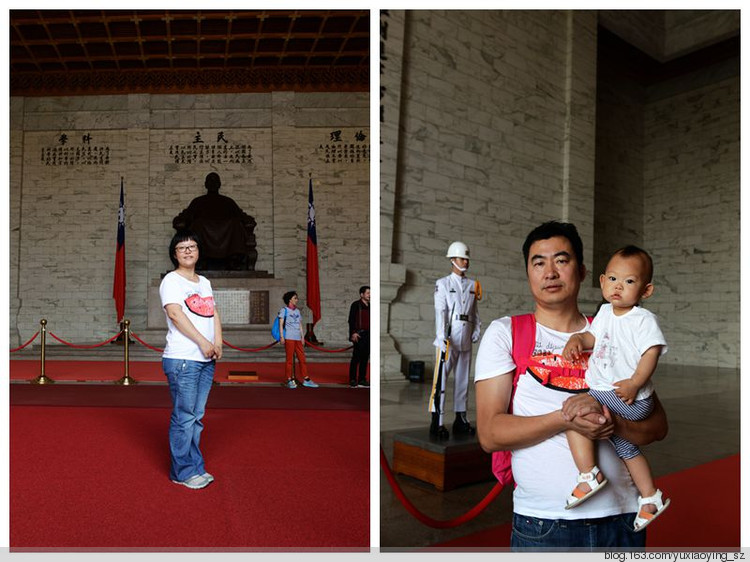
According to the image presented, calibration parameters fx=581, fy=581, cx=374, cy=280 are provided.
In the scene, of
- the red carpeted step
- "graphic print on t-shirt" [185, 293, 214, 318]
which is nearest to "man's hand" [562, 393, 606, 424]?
"graphic print on t-shirt" [185, 293, 214, 318]

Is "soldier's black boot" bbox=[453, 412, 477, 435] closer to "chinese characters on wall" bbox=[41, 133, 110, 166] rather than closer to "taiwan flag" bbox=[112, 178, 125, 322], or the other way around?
"taiwan flag" bbox=[112, 178, 125, 322]

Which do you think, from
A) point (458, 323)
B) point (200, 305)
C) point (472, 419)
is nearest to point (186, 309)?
point (200, 305)

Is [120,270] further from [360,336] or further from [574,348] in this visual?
[574,348]

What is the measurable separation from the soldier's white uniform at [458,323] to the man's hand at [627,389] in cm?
171

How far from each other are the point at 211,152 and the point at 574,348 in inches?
471

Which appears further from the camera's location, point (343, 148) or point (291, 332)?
point (343, 148)

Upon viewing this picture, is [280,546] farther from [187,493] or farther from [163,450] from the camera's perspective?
[163,450]

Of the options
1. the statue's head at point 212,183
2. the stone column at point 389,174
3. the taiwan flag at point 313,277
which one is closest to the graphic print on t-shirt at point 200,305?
the stone column at point 389,174

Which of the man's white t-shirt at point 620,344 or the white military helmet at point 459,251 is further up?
the white military helmet at point 459,251

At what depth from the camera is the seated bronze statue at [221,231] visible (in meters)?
10.9

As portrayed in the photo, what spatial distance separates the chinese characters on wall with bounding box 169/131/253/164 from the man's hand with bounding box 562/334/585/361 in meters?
11.6

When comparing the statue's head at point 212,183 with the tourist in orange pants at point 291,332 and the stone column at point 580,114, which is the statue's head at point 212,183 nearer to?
the tourist in orange pants at point 291,332

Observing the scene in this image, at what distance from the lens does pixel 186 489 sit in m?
3.05

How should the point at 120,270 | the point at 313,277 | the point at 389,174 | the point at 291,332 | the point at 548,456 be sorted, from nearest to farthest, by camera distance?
the point at 548,456
the point at 389,174
the point at 291,332
the point at 313,277
the point at 120,270
